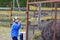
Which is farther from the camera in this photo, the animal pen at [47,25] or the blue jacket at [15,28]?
the blue jacket at [15,28]

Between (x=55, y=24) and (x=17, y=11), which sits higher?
(x=55, y=24)

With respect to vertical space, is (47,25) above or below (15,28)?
above

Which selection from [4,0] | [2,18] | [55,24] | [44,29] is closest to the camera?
[55,24]

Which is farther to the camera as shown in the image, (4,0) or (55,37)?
(4,0)

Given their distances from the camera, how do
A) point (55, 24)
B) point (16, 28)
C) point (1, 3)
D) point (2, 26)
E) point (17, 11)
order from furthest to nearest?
point (1, 3), point (17, 11), point (2, 26), point (16, 28), point (55, 24)

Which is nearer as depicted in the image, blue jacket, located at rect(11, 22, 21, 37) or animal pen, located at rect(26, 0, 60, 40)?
animal pen, located at rect(26, 0, 60, 40)

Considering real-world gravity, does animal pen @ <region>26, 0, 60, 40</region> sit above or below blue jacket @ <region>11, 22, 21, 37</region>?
above

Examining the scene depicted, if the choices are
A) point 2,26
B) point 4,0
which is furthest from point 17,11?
point 4,0

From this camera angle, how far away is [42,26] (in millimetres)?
8344

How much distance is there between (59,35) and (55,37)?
28cm

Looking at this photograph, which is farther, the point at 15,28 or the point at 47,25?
the point at 15,28

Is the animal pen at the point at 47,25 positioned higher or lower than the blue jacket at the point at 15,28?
higher

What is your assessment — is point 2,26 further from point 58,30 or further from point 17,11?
point 58,30

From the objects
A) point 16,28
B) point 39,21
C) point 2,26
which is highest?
point 39,21
